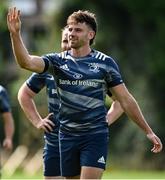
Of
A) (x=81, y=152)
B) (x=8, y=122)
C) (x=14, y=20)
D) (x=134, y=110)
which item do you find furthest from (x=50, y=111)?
(x=8, y=122)

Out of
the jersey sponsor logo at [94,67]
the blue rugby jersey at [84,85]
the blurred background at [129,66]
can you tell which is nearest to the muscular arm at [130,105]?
the blue rugby jersey at [84,85]

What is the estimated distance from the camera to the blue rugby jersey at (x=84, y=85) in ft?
37.9

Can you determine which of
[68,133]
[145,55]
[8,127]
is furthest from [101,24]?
[68,133]

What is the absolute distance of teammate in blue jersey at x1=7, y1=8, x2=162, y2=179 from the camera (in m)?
11.6

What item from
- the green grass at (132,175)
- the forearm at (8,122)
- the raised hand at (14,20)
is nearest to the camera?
the raised hand at (14,20)

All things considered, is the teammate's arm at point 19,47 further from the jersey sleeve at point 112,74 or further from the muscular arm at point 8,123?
the muscular arm at point 8,123

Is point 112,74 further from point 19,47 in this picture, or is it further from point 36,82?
point 36,82

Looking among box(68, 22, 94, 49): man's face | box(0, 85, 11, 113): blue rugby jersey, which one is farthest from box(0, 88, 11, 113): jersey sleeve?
box(68, 22, 94, 49): man's face

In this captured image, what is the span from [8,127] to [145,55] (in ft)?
85.0

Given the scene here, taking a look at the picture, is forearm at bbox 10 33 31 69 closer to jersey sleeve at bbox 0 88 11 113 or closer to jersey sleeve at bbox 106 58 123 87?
jersey sleeve at bbox 106 58 123 87

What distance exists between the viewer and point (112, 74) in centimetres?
1162

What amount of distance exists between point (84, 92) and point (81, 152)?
65 centimetres

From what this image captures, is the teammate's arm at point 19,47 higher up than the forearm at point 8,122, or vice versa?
the teammate's arm at point 19,47

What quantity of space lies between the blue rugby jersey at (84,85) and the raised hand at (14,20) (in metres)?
0.91
